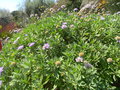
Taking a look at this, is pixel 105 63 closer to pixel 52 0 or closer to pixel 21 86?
Result: pixel 21 86

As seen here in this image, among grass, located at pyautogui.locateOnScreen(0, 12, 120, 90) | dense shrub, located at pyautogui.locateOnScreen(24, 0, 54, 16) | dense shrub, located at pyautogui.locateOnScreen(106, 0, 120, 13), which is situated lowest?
grass, located at pyautogui.locateOnScreen(0, 12, 120, 90)

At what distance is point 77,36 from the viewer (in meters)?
2.66

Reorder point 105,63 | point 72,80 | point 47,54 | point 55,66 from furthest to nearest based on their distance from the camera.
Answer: point 47,54 → point 105,63 → point 55,66 → point 72,80

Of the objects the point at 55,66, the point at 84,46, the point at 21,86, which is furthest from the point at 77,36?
the point at 21,86

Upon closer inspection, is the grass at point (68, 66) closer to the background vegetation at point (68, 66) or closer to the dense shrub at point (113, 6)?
the background vegetation at point (68, 66)

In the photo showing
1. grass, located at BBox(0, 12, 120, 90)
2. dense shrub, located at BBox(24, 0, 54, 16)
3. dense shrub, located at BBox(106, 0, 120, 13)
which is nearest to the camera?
grass, located at BBox(0, 12, 120, 90)

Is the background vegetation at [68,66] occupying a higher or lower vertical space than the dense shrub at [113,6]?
lower

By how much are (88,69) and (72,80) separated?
207mm

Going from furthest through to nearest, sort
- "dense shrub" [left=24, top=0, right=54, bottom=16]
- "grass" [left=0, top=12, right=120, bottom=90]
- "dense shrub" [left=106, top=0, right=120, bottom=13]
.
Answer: "dense shrub" [left=24, top=0, right=54, bottom=16] → "dense shrub" [left=106, top=0, right=120, bottom=13] → "grass" [left=0, top=12, right=120, bottom=90]

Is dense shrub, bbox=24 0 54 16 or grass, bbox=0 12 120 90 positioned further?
dense shrub, bbox=24 0 54 16

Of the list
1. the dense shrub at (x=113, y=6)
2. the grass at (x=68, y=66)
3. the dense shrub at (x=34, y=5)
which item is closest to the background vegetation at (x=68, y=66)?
the grass at (x=68, y=66)

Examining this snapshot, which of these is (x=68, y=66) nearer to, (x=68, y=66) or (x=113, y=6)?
(x=68, y=66)

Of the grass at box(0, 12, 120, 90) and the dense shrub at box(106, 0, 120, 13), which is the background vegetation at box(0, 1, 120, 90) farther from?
the dense shrub at box(106, 0, 120, 13)

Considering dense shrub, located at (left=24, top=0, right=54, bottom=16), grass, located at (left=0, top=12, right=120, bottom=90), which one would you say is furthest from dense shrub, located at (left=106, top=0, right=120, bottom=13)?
dense shrub, located at (left=24, top=0, right=54, bottom=16)
